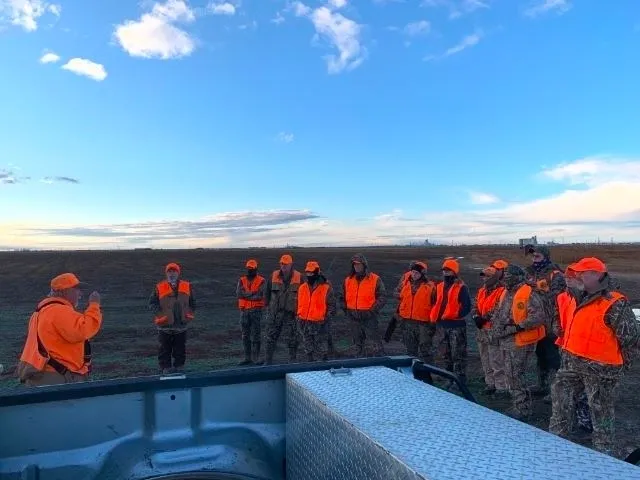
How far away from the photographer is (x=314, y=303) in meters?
9.69

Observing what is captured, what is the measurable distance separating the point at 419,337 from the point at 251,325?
3.19 metres

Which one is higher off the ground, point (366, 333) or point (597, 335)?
point (597, 335)

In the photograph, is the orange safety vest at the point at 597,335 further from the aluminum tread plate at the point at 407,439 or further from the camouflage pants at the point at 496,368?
the camouflage pants at the point at 496,368

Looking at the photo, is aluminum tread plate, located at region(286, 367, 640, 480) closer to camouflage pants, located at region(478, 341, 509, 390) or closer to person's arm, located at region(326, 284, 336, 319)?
camouflage pants, located at region(478, 341, 509, 390)

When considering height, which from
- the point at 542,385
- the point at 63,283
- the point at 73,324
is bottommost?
the point at 542,385

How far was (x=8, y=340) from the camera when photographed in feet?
42.7

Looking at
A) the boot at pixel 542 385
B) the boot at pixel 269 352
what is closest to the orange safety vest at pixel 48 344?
the boot at pixel 269 352

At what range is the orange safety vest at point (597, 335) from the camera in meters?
5.15

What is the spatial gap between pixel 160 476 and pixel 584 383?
161 inches

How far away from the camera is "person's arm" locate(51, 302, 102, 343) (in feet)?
15.5

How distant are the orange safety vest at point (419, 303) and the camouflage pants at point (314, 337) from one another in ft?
4.79

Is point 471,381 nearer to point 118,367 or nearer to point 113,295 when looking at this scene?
point 118,367

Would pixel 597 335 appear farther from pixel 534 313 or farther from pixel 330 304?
pixel 330 304

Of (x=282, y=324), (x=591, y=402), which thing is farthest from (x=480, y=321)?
(x=282, y=324)
